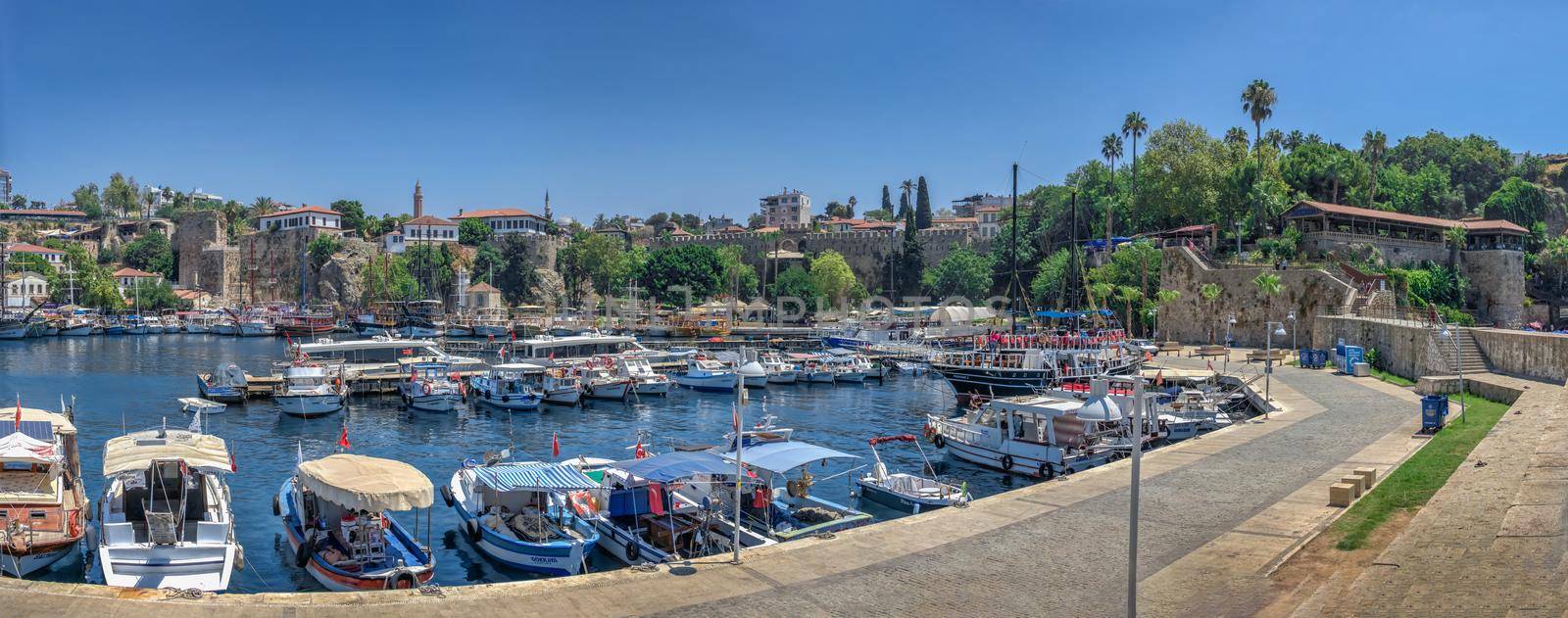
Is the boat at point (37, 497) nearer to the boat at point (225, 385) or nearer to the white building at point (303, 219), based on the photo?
the boat at point (225, 385)

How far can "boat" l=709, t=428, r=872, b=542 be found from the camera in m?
19.9

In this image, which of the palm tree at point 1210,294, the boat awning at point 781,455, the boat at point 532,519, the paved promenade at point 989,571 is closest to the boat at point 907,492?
the paved promenade at point 989,571

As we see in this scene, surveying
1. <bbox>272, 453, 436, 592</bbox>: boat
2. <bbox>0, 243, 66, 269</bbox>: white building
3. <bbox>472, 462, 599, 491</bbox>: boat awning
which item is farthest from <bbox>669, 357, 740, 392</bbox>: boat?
<bbox>0, 243, 66, 269</bbox>: white building

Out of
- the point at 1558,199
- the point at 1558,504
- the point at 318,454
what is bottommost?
the point at 318,454

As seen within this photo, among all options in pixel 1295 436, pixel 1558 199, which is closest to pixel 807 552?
pixel 1295 436

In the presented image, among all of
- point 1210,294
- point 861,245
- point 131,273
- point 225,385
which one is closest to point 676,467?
point 225,385

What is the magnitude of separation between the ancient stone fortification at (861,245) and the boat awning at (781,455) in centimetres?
8804

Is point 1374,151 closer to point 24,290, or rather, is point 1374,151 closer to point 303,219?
point 303,219

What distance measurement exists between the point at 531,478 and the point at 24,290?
124 meters

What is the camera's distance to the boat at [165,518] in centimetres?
1667

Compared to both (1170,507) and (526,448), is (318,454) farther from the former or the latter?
(1170,507)

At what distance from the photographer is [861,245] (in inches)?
4606

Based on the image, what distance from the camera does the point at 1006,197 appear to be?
528 ft

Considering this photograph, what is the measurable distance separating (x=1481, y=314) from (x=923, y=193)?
61841 mm
